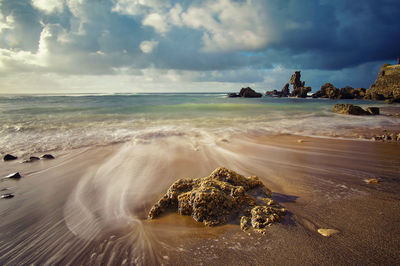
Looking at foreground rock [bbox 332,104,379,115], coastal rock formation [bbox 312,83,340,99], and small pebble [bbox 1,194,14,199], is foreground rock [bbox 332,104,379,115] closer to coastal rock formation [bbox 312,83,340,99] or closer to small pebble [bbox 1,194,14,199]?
small pebble [bbox 1,194,14,199]

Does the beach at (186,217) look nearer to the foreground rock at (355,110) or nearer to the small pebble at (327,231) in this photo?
the small pebble at (327,231)

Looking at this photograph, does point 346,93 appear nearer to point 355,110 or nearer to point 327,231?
point 355,110

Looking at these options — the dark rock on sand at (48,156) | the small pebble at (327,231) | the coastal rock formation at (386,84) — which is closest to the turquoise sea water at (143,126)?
the dark rock on sand at (48,156)

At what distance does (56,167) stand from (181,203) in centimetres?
379

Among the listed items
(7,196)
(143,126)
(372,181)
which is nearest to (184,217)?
(7,196)

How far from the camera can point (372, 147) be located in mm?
5770

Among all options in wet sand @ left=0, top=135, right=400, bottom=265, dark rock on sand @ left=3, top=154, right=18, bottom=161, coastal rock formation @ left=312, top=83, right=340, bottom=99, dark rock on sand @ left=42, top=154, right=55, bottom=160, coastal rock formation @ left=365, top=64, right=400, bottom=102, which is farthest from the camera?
coastal rock formation @ left=312, top=83, right=340, bottom=99

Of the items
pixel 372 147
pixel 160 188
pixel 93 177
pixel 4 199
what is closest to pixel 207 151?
pixel 160 188

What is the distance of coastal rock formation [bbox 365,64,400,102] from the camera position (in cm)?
4309

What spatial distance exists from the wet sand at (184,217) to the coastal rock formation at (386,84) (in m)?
53.7

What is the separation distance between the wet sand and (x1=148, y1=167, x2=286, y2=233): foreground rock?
116mm

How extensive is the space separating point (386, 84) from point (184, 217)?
65626mm

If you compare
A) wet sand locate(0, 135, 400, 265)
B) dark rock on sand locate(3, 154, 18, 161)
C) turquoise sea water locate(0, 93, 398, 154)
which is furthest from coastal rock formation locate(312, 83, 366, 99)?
dark rock on sand locate(3, 154, 18, 161)

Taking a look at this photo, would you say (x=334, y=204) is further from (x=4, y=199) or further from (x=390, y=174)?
(x=4, y=199)
